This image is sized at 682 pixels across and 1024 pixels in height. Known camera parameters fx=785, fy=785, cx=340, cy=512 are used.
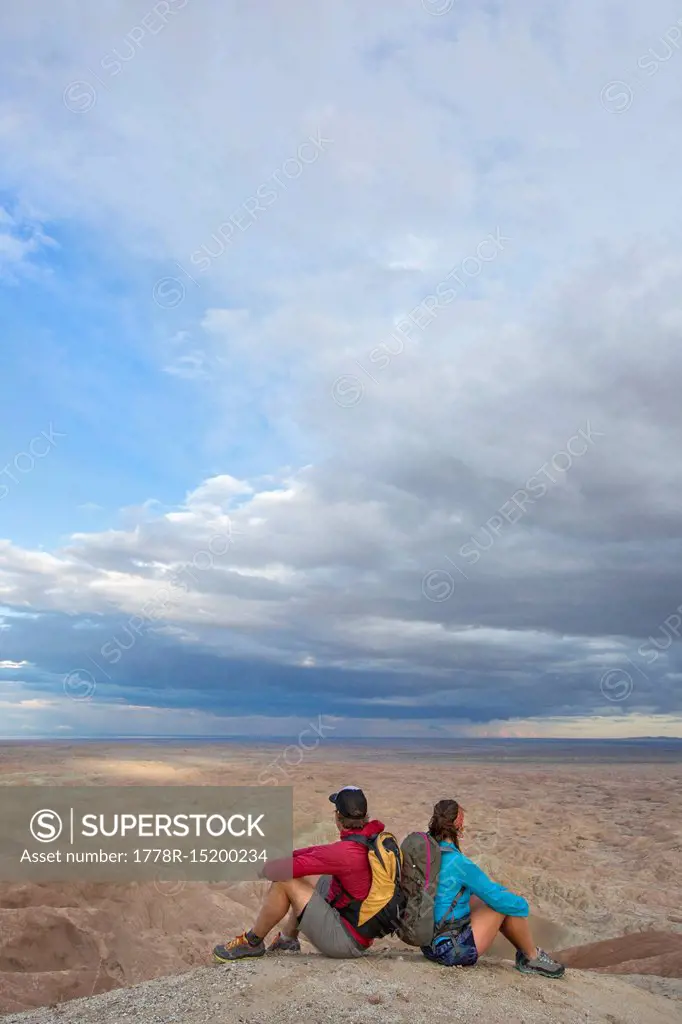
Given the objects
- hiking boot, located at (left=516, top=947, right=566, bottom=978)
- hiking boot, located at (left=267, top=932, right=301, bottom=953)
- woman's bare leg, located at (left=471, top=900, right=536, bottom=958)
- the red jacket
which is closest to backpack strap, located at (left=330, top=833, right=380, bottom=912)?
A: the red jacket

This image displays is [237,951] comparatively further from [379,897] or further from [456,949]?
[456,949]

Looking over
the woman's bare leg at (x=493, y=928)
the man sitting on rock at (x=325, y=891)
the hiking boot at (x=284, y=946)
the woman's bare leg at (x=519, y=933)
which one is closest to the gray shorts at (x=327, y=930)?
the man sitting on rock at (x=325, y=891)

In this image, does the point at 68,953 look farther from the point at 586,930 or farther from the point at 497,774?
the point at 497,774

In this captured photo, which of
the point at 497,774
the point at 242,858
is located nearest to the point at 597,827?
the point at 242,858

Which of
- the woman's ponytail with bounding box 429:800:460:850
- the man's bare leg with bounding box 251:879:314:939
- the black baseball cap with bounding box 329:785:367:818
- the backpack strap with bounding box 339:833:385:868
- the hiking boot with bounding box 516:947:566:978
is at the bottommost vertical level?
the hiking boot with bounding box 516:947:566:978

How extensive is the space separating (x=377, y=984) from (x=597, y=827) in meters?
11.6

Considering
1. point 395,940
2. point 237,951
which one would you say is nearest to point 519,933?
point 237,951

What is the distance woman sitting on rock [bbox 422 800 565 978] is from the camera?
5289 mm

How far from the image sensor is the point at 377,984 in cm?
493

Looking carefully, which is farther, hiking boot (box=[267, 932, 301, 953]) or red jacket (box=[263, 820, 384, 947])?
hiking boot (box=[267, 932, 301, 953])

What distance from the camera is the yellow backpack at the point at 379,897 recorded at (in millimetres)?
5254

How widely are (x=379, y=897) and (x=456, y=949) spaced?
0.63m

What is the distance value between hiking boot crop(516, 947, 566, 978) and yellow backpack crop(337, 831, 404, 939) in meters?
0.99

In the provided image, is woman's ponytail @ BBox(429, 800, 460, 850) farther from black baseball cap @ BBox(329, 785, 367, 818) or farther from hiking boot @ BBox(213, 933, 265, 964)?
hiking boot @ BBox(213, 933, 265, 964)
